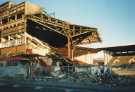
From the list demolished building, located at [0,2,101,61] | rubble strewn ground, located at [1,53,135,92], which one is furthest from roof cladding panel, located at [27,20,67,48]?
rubble strewn ground, located at [1,53,135,92]

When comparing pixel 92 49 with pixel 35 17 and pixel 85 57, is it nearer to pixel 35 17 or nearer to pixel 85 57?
pixel 85 57

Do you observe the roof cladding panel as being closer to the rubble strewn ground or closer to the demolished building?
the demolished building

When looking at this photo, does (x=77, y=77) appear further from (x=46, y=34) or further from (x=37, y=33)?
(x=37, y=33)

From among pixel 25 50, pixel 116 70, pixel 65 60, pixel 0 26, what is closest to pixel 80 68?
pixel 116 70

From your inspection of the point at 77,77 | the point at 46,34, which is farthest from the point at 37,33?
the point at 77,77

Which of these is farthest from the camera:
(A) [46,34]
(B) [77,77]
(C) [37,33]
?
(A) [46,34]

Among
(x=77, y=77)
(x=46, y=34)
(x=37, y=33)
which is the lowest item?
(x=77, y=77)

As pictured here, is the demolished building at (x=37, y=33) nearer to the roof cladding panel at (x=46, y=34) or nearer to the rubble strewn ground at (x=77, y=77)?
the roof cladding panel at (x=46, y=34)

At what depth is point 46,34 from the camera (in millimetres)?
46531

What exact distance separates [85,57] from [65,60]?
8.41 metres

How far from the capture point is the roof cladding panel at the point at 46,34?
44906 mm

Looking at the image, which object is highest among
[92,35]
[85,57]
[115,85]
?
[92,35]

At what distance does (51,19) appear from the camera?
44.6 metres

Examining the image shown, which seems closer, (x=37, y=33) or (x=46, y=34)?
(x=37, y=33)
